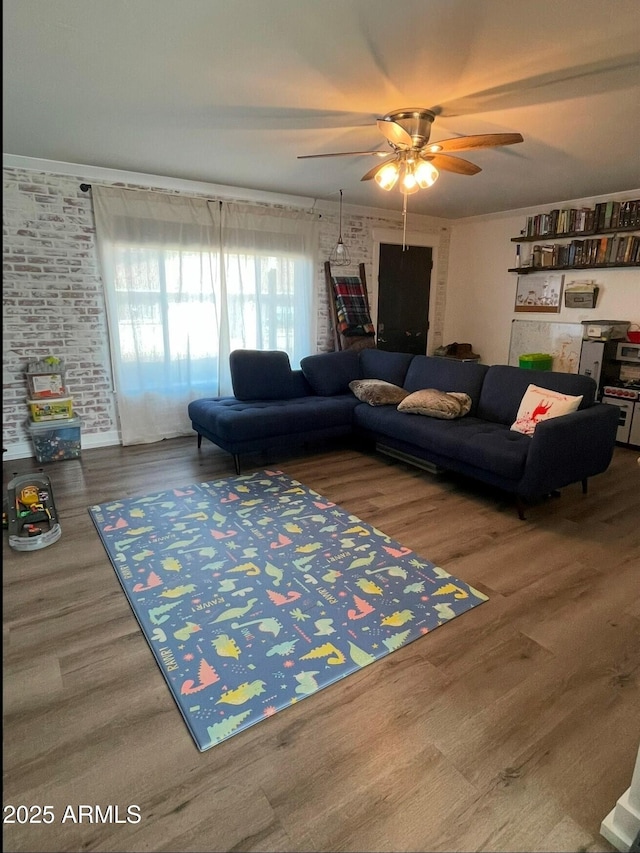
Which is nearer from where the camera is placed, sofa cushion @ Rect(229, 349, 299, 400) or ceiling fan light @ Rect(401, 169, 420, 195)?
ceiling fan light @ Rect(401, 169, 420, 195)

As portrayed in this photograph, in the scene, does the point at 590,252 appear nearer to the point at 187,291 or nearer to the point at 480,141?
the point at 480,141

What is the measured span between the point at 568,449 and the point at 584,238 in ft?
9.85

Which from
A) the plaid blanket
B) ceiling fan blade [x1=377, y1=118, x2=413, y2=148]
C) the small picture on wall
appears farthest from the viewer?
the plaid blanket

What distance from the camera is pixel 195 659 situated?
1.94m

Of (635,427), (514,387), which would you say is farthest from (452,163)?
(635,427)

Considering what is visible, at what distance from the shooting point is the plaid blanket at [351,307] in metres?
5.41

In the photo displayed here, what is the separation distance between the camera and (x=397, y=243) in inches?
234

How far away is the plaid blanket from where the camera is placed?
541cm

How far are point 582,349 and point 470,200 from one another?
1899 millimetres

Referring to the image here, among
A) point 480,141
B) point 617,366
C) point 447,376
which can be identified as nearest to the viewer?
point 480,141

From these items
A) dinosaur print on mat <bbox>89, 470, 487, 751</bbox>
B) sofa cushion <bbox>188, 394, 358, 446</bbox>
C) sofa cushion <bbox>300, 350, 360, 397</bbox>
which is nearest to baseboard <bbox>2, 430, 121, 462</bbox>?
sofa cushion <bbox>188, 394, 358, 446</bbox>

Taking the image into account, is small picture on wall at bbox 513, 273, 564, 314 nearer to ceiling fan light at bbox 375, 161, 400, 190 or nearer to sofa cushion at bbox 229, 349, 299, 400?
sofa cushion at bbox 229, 349, 299, 400

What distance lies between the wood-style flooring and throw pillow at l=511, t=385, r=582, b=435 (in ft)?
3.30

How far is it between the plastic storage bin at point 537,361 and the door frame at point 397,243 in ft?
5.13
